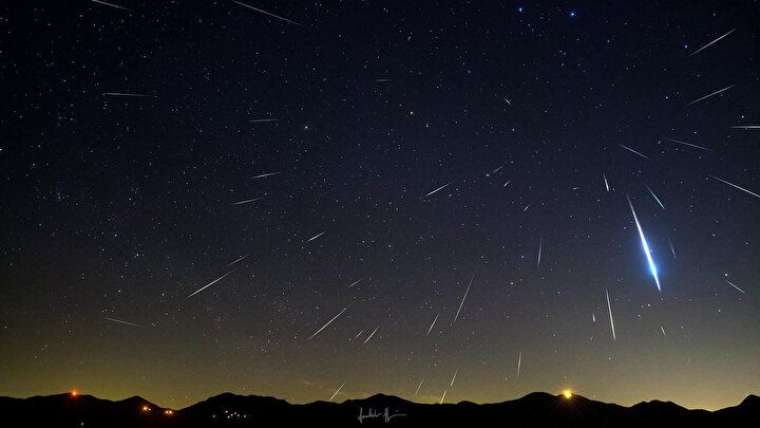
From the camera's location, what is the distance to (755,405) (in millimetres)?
73750

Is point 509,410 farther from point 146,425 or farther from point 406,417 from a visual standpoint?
point 146,425

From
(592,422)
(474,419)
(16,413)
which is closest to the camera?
(16,413)

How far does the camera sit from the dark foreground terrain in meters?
71.9

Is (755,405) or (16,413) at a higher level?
(755,405)

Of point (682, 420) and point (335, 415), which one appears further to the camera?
point (335, 415)

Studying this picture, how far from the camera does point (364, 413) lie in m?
85.4

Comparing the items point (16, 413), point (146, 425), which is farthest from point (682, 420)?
point (16, 413)

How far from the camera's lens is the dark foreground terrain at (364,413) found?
236 ft

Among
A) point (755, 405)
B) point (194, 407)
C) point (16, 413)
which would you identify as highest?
point (755, 405)

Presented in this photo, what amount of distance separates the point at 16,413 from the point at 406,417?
4972 cm

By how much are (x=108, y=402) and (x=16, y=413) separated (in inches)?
482

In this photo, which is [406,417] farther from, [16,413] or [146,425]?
[16,413]

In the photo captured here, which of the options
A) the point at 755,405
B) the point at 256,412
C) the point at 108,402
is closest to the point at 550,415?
the point at 755,405

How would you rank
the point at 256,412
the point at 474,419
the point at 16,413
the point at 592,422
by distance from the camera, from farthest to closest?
the point at 256,412
the point at 474,419
the point at 592,422
the point at 16,413
